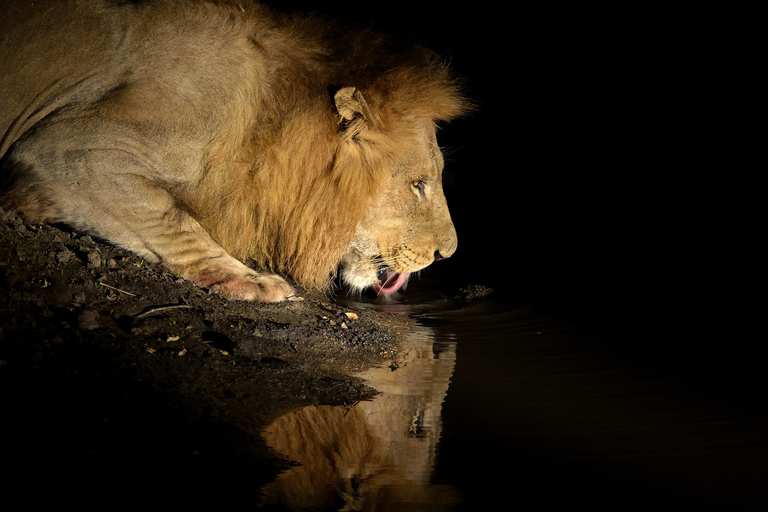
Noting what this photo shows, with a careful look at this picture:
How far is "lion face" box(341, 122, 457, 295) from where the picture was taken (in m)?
3.45

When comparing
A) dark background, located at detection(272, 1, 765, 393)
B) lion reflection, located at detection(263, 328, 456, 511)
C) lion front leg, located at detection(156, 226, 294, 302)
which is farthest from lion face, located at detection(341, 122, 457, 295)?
lion reflection, located at detection(263, 328, 456, 511)

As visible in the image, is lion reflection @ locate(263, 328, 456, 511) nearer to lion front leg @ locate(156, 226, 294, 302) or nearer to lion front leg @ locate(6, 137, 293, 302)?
lion front leg @ locate(156, 226, 294, 302)

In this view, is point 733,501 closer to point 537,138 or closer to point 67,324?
point 67,324

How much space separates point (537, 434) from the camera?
84.6 inches

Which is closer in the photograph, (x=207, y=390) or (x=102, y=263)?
(x=207, y=390)

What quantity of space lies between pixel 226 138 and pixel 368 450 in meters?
1.71

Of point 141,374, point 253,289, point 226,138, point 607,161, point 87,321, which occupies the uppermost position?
point 607,161

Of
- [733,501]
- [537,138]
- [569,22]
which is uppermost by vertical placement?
[569,22]

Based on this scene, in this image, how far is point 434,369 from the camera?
2.79 metres

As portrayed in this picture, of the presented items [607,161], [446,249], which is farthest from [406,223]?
[607,161]

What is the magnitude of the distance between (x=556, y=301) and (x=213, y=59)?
217 centimetres

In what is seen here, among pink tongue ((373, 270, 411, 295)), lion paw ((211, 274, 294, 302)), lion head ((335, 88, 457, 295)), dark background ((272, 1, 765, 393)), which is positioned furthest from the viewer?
dark background ((272, 1, 765, 393))

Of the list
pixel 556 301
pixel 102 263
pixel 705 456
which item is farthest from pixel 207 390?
pixel 556 301

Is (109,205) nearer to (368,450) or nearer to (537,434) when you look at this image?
(368,450)
